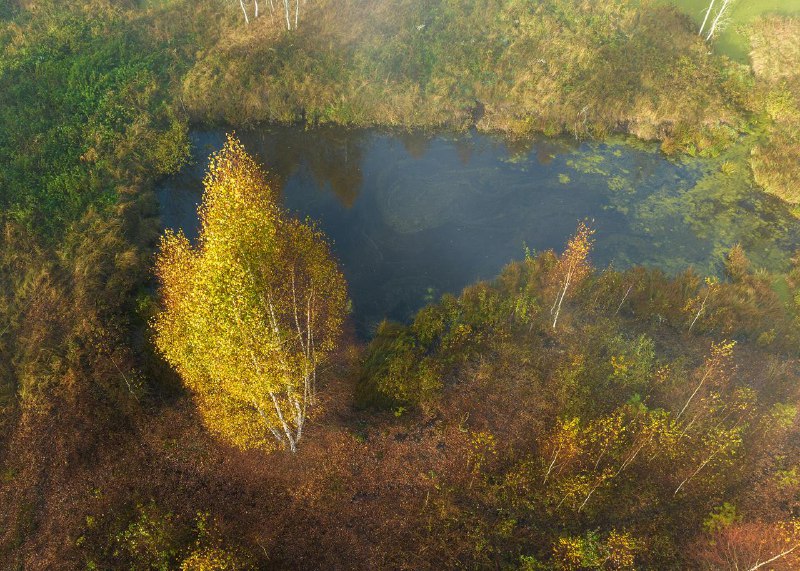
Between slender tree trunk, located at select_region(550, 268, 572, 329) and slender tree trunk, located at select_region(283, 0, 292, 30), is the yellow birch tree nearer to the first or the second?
slender tree trunk, located at select_region(550, 268, 572, 329)

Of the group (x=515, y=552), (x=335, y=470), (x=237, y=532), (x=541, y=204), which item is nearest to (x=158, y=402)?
(x=237, y=532)

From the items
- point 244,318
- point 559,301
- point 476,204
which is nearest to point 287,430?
point 244,318

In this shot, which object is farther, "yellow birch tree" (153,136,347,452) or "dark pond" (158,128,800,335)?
"dark pond" (158,128,800,335)

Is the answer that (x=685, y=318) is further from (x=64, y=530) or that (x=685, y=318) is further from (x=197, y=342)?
(x=64, y=530)

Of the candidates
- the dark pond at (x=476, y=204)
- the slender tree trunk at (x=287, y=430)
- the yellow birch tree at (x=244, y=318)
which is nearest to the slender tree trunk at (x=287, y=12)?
A: the dark pond at (x=476, y=204)

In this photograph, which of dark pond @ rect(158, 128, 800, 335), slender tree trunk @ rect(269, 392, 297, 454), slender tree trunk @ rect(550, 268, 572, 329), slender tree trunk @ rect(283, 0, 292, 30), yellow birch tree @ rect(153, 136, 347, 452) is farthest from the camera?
slender tree trunk @ rect(283, 0, 292, 30)

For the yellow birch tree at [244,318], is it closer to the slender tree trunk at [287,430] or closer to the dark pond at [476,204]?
the slender tree trunk at [287,430]

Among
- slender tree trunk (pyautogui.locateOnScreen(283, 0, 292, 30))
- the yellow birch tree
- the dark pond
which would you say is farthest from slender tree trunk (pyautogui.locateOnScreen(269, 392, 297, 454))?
slender tree trunk (pyautogui.locateOnScreen(283, 0, 292, 30))
